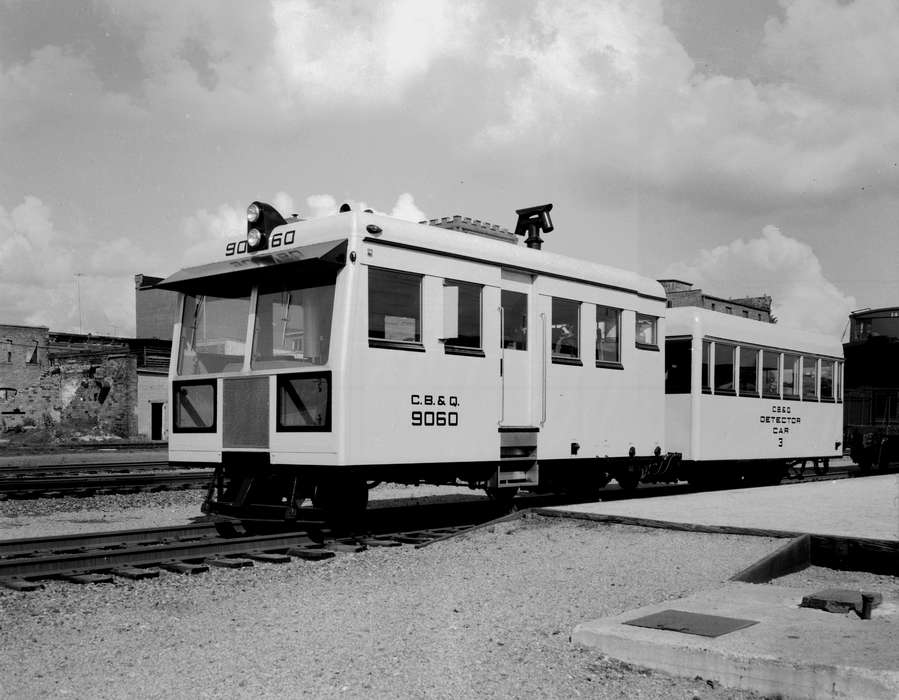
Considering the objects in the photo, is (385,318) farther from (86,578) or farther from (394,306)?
(86,578)

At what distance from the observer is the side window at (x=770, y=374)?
15229 millimetres

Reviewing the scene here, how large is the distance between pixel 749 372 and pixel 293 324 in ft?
28.7

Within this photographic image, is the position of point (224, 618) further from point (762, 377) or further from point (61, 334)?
point (61, 334)

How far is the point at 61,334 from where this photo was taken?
1845 inches

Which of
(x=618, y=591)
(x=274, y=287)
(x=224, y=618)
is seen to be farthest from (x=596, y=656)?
(x=274, y=287)

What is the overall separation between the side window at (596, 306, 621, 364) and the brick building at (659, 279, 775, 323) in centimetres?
4047

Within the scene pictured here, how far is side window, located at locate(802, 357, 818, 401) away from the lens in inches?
648

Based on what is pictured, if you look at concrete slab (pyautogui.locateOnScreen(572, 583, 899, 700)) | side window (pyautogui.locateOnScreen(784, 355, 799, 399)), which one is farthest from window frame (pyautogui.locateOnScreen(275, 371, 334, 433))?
side window (pyautogui.locateOnScreen(784, 355, 799, 399))

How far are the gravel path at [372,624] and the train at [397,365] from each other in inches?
45.8

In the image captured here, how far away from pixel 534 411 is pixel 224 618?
5.17 metres

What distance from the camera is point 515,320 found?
1000cm

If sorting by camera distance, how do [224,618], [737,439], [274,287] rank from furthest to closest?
[737,439] → [274,287] → [224,618]

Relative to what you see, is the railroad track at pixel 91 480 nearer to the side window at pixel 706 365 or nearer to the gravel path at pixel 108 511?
the gravel path at pixel 108 511

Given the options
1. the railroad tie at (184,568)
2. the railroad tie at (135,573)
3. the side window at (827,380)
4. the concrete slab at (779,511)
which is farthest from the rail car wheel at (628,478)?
the railroad tie at (135,573)
